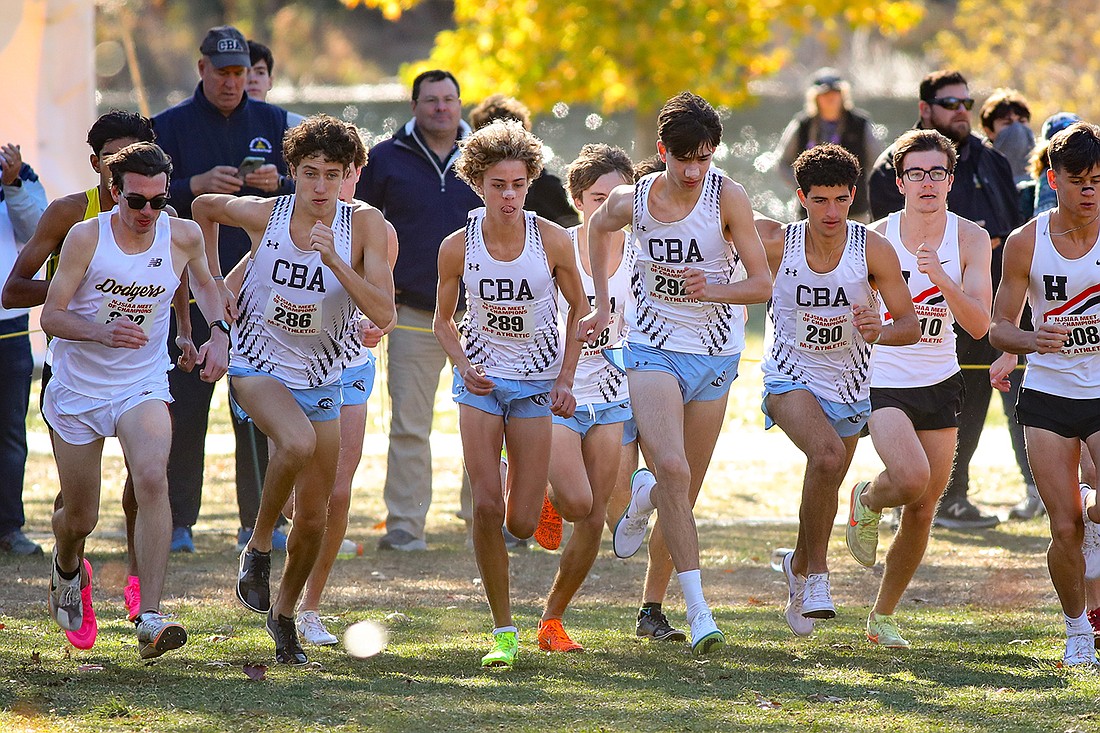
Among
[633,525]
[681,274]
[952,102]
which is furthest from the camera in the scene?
[952,102]

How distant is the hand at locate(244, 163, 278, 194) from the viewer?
8500 millimetres

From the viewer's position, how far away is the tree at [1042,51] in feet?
71.7

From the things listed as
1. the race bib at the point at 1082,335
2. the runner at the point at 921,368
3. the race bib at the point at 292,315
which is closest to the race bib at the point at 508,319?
the race bib at the point at 292,315

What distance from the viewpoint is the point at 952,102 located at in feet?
31.9

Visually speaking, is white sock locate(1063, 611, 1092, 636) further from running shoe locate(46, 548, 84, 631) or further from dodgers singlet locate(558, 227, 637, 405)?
running shoe locate(46, 548, 84, 631)

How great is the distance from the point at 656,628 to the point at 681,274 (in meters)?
1.59

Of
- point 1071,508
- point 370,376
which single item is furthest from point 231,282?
point 1071,508

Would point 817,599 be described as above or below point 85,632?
above

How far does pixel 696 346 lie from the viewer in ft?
22.2

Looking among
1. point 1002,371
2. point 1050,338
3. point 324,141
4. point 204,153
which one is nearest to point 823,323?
point 1002,371

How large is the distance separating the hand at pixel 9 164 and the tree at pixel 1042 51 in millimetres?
16330

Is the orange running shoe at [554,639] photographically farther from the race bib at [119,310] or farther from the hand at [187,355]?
the race bib at [119,310]

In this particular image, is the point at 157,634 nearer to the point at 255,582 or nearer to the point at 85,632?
the point at 255,582

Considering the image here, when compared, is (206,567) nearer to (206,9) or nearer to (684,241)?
(684,241)
